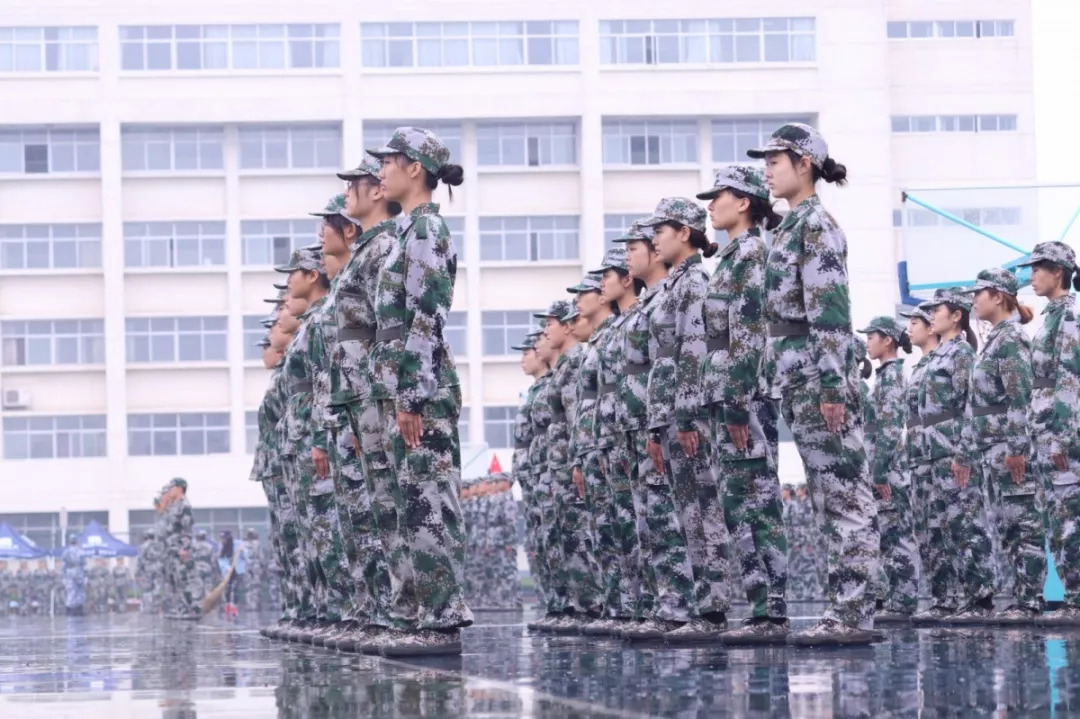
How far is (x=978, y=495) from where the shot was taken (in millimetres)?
12281

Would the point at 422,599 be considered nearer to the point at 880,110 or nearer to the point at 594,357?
Result: the point at 594,357

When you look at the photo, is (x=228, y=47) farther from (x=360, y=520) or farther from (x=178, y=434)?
(x=360, y=520)

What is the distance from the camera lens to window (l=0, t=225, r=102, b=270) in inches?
2148

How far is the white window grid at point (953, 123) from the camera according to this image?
2245 inches

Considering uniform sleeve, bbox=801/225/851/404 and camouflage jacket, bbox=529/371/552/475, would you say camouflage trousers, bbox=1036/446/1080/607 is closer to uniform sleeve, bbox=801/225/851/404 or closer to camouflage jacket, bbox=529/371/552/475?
uniform sleeve, bbox=801/225/851/404

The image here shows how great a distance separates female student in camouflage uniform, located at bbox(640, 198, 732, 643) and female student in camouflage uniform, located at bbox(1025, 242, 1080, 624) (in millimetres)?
2776

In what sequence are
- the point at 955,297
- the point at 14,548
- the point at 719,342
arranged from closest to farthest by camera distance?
the point at 719,342, the point at 955,297, the point at 14,548

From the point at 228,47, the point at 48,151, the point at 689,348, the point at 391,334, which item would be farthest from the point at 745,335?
the point at 48,151

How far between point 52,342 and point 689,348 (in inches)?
1876

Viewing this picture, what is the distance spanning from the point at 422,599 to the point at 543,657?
2.00 feet

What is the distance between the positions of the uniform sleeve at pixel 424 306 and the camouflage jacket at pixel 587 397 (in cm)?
313

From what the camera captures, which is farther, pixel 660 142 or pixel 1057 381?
pixel 660 142

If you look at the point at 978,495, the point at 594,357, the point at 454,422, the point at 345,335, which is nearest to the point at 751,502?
the point at 454,422

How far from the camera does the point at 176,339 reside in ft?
180
